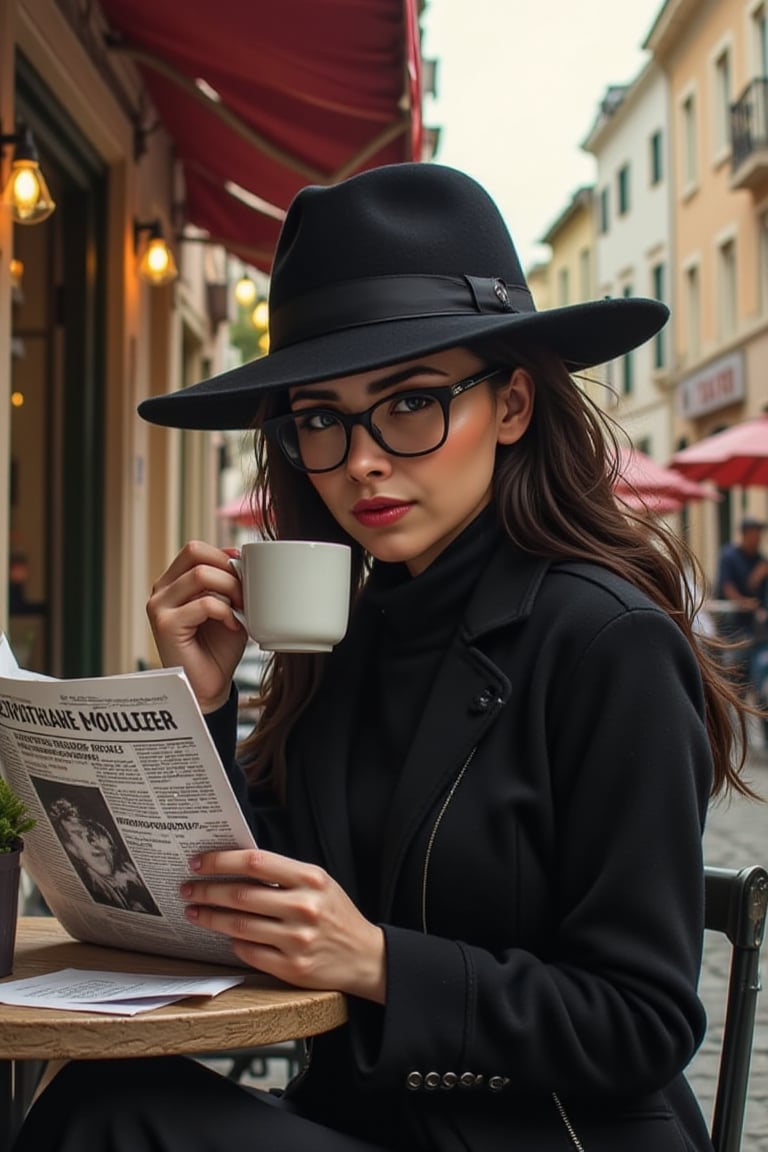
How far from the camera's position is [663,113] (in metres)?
29.0

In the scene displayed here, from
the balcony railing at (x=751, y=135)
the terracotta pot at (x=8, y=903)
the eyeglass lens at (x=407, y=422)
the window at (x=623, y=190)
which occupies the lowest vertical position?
the terracotta pot at (x=8, y=903)

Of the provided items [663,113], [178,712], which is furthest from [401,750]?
[663,113]

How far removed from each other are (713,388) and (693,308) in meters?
3.05

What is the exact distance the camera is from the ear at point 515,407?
1.93 meters

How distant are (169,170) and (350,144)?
2449 millimetres

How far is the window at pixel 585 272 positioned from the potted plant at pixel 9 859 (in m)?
37.6

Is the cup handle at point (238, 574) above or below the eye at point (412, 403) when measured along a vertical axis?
below

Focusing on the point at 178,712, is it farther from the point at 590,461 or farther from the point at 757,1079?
the point at 757,1079

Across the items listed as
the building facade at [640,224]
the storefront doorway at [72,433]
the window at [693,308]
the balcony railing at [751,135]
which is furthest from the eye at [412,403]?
the building facade at [640,224]

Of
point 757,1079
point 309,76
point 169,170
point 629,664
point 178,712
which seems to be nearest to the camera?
point 178,712

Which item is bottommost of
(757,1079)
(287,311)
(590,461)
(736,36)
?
(757,1079)

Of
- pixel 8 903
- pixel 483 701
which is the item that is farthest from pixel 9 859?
pixel 483 701

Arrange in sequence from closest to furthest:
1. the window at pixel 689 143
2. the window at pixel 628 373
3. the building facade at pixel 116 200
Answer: the building facade at pixel 116 200 → the window at pixel 689 143 → the window at pixel 628 373

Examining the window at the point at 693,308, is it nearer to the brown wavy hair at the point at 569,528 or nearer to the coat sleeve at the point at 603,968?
the brown wavy hair at the point at 569,528
